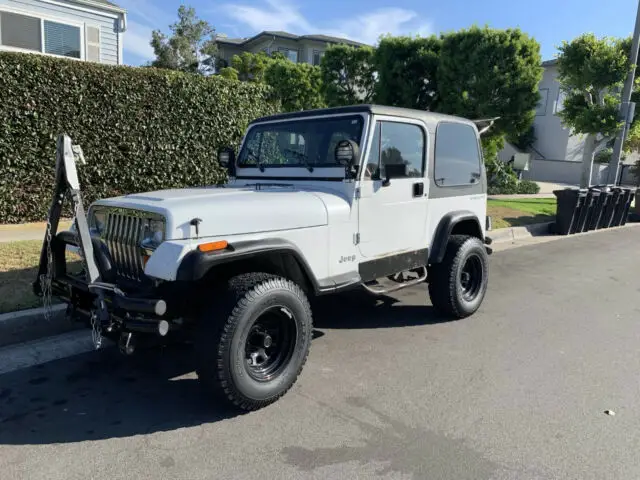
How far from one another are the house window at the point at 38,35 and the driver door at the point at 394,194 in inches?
453

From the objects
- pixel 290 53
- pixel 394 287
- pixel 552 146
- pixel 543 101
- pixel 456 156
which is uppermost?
pixel 290 53

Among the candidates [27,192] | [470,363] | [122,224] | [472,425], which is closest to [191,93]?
[27,192]

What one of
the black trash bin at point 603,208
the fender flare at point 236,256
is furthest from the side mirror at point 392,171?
the black trash bin at point 603,208

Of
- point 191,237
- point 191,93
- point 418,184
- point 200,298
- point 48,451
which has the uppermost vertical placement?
point 191,93

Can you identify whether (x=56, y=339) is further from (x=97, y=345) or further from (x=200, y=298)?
(x=200, y=298)

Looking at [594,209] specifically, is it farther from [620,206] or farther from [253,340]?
[253,340]

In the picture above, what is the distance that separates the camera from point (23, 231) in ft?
24.6

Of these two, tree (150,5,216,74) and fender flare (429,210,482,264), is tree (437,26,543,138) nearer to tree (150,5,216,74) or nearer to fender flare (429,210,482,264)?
fender flare (429,210,482,264)

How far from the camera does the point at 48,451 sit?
2721 mm

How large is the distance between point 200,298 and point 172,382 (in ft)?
2.45

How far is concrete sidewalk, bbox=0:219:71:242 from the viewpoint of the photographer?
6.96 m

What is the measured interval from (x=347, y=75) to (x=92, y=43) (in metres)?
8.23

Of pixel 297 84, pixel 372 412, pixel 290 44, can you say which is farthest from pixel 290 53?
pixel 372 412

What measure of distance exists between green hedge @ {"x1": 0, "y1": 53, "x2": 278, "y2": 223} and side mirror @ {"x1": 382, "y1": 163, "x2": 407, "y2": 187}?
6.18 m
